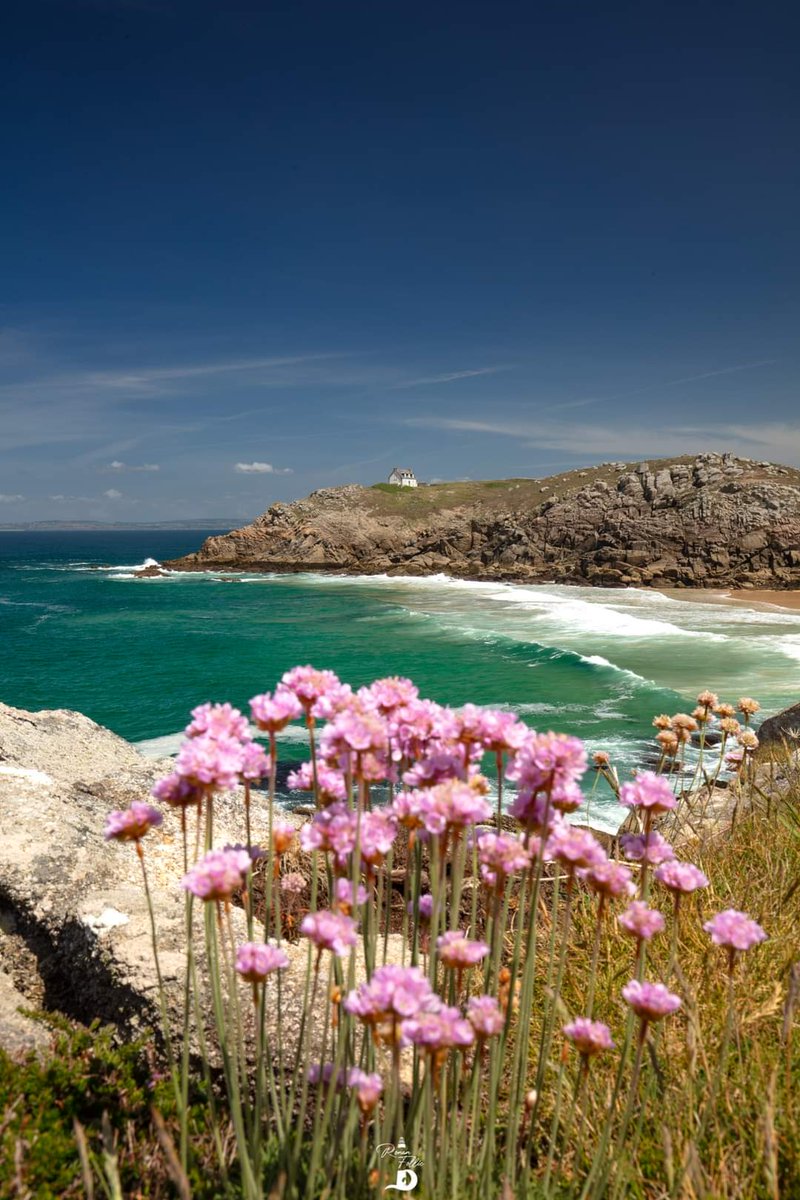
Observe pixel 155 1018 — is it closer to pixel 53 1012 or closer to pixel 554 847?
pixel 53 1012

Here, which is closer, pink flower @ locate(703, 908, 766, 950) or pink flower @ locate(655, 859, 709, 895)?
pink flower @ locate(703, 908, 766, 950)

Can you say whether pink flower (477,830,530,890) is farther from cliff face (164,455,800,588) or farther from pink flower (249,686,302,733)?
cliff face (164,455,800,588)

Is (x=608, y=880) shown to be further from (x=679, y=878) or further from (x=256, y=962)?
(x=256, y=962)

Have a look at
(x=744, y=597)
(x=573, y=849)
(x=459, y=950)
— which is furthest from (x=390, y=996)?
(x=744, y=597)

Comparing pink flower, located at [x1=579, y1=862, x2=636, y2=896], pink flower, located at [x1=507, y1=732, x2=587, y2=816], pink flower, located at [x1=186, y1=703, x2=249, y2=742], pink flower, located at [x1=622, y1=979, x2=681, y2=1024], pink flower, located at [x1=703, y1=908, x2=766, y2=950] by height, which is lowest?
pink flower, located at [x1=622, y1=979, x2=681, y2=1024]

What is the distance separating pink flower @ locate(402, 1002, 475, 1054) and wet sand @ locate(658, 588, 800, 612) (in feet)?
159

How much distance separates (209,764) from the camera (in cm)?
174

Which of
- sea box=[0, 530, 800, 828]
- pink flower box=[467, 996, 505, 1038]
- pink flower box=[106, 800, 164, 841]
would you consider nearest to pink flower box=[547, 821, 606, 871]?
pink flower box=[467, 996, 505, 1038]

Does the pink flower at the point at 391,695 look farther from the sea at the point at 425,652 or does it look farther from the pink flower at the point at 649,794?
the sea at the point at 425,652

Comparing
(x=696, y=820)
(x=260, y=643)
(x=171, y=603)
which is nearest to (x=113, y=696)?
(x=260, y=643)

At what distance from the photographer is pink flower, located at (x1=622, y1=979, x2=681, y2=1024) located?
172 centimetres

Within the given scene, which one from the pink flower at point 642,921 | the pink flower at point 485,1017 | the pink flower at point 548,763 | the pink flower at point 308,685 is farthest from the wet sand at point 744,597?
the pink flower at point 485,1017

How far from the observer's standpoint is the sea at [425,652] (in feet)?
68.0

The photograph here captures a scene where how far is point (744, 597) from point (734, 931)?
55.6 m
